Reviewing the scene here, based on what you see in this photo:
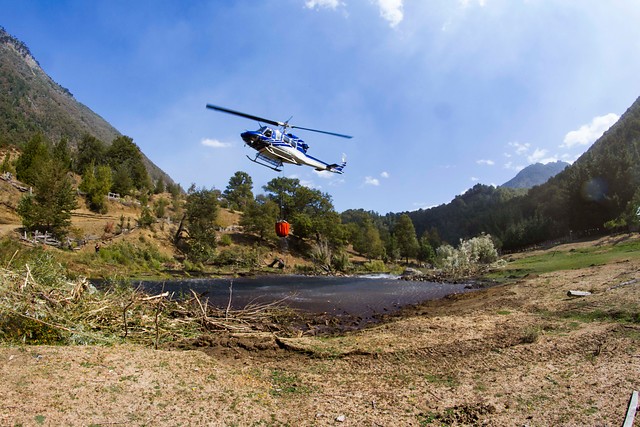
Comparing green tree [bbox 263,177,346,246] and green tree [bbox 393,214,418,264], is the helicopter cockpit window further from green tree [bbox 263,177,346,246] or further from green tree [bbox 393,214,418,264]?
green tree [bbox 393,214,418,264]

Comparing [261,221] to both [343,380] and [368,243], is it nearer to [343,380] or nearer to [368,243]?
[368,243]

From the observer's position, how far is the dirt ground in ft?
20.8

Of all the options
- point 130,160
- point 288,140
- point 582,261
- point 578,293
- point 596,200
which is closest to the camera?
point 578,293

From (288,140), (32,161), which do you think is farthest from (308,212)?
(288,140)

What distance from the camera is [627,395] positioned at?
6.61 m

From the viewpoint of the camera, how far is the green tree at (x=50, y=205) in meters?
39.9

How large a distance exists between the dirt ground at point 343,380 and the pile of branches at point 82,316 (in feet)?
3.98

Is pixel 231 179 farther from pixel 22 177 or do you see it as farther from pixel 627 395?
pixel 627 395

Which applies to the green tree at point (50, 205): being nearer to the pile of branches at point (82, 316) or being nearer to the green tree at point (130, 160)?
the pile of branches at point (82, 316)

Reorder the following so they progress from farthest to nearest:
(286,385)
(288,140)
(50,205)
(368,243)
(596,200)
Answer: (368,243) → (596,200) → (50,205) → (288,140) → (286,385)

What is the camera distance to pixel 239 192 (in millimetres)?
108688

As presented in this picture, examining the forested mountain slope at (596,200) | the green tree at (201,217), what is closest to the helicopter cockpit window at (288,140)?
the green tree at (201,217)

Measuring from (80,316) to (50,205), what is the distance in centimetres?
3925

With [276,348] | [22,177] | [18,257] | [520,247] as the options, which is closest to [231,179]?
[22,177]
